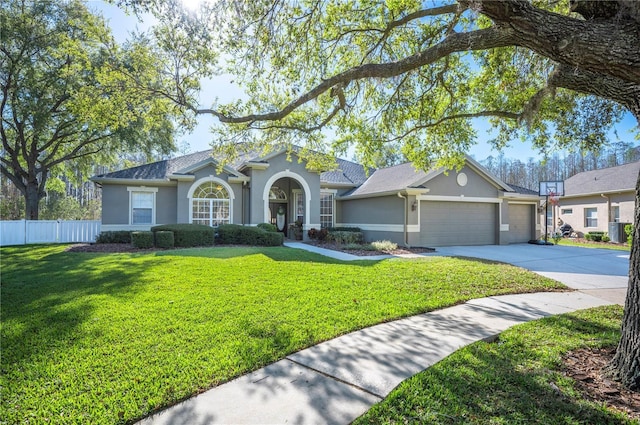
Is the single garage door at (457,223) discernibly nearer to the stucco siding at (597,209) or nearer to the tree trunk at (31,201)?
the stucco siding at (597,209)

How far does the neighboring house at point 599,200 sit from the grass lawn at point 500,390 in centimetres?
2335

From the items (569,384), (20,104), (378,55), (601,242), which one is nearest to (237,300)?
(569,384)

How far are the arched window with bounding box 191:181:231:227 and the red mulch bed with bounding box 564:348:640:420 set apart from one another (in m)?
15.4

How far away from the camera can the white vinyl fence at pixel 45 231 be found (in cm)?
1477

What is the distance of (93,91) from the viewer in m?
8.01

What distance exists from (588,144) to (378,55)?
19.7 ft

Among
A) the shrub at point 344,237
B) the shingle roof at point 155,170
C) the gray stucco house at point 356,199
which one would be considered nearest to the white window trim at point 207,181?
the gray stucco house at point 356,199

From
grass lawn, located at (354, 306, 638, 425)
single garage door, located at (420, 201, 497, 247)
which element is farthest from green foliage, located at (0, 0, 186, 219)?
single garage door, located at (420, 201, 497, 247)

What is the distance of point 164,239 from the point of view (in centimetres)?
1255

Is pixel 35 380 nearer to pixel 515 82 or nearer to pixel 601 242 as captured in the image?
pixel 515 82

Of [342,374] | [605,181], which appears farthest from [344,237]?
[605,181]

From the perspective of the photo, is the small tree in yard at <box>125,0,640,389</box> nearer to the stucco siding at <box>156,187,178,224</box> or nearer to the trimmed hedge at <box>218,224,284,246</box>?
the trimmed hedge at <box>218,224,284,246</box>

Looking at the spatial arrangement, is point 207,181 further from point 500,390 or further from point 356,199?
point 500,390

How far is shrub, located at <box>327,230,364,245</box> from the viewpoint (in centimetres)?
1603
